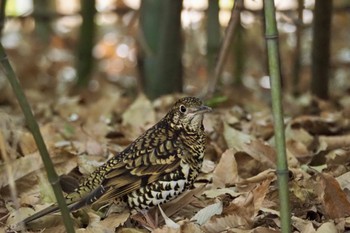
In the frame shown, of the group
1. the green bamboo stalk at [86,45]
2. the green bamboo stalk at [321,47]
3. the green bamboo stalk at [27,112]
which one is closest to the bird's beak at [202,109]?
the green bamboo stalk at [27,112]

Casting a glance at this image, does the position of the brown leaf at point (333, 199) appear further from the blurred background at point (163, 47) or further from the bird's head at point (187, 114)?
the blurred background at point (163, 47)

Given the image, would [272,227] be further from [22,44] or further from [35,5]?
[22,44]

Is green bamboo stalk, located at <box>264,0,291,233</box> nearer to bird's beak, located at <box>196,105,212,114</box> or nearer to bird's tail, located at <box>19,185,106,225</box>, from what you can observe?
bird's beak, located at <box>196,105,212,114</box>

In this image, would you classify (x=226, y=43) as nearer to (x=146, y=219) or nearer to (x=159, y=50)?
(x=159, y=50)

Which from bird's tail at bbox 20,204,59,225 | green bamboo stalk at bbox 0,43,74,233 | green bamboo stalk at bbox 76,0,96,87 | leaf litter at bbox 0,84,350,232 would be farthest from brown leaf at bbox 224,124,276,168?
green bamboo stalk at bbox 76,0,96,87

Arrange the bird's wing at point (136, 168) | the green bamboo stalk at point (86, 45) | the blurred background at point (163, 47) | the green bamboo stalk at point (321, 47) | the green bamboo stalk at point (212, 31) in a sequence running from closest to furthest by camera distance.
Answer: the bird's wing at point (136, 168) → the green bamboo stalk at point (212, 31) → the blurred background at point (163, 47) → the green bamboo stalk at point (321, 47) → the green bamboo stalk at point (86, 45)

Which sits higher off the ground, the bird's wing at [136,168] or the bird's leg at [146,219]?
the bird's wing at [136,168]

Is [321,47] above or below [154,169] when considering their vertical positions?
above

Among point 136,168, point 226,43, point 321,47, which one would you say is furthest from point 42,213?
point 321,47
